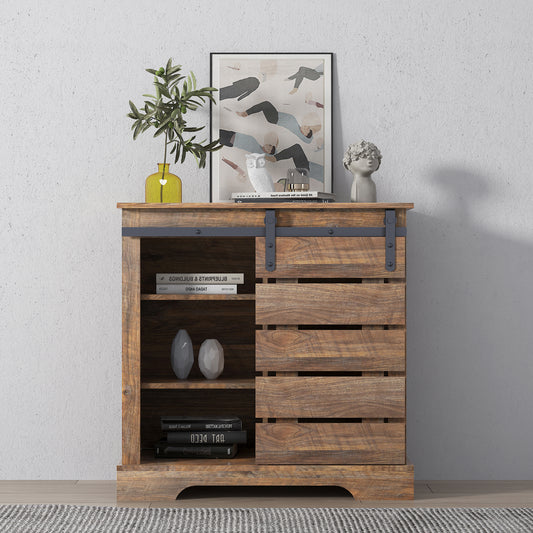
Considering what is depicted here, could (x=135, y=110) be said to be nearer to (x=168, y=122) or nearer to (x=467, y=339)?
(x=168, y=122)

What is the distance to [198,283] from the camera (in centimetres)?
269

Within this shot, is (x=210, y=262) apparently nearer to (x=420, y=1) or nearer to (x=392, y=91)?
(x=392, y=91)

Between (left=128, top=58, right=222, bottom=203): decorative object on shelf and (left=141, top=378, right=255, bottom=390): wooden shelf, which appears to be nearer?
(left=141, top=378, right=255, bottom=390): wooden shelf

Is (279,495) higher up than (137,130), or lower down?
lower down

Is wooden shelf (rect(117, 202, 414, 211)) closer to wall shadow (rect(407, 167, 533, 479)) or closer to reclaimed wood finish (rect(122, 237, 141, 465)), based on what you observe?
reclaimed wood finish (rect(122, 237, 141, 465))

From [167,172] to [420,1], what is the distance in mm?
1252

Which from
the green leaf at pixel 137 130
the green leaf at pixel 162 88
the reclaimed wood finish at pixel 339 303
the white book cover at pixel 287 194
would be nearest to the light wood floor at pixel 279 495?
the reclaimed wood finish at pixel 339 303

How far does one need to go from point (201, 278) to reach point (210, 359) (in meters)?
0.31

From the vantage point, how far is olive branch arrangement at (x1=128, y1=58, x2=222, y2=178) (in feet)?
9.09

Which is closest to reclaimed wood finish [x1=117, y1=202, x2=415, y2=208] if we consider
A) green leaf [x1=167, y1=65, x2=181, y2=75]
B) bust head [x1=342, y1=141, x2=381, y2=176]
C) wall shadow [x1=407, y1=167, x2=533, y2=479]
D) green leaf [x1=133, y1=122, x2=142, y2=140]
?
bust head [x1=342, y1=141, x2=381, y2=176]

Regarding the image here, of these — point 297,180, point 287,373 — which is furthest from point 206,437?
point 297,180

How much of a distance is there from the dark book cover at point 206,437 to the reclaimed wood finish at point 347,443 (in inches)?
9.8

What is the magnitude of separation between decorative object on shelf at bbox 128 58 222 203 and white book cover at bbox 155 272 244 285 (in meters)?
0.30

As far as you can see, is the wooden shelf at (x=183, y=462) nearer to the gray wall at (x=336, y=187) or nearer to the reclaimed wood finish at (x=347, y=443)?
the reclaimed wood finish at (x=347, y=443)
